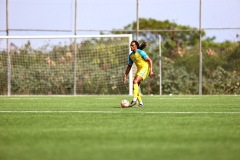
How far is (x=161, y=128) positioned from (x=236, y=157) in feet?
9.27

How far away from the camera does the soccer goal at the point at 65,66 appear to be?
28.4 meters

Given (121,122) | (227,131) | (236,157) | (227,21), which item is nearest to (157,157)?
(236,157)

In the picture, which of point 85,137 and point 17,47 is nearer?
point 85,137

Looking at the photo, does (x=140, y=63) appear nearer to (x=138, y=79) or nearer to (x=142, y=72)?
(x=142, y=72)

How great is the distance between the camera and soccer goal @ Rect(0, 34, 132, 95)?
28.4 m

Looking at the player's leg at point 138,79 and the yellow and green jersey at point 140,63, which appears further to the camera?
the yellow and green jersey at point 140,63

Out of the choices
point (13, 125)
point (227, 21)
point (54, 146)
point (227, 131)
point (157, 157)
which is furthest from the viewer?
point (227, 21)

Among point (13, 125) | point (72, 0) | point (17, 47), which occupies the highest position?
point (72, 0)

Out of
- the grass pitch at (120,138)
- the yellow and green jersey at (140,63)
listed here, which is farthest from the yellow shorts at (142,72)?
the grass pitch at (120,138)

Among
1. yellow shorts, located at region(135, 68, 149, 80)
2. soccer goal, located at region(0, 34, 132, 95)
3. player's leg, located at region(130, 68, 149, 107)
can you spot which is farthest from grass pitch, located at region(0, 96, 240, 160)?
soccer goal, located at region(0, 34, 132, 95)

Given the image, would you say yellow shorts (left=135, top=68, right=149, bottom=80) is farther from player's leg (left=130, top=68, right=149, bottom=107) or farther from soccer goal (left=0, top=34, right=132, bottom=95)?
soccer goal (left=0, top=34, right=132, bottom=95)

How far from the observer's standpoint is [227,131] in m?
8.52

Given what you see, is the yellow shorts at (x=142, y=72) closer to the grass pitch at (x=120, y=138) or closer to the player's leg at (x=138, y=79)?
the player's leg at (x=138, y=79)

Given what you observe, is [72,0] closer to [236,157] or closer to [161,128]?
[161,128]
